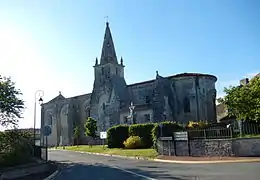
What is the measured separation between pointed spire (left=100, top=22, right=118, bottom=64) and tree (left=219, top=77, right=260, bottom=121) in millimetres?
39684

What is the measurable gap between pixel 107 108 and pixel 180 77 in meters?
14.3

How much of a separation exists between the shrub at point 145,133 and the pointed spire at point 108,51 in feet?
95.1

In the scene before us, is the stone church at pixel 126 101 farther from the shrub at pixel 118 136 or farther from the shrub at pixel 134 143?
the shrub at pixel 134 143

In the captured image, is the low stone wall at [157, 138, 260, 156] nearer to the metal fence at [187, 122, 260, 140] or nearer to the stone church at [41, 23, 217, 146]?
the metal fence at [187, 122, 260, 140]

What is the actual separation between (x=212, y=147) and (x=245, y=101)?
5.25m

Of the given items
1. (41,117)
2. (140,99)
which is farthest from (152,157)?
(41,117)

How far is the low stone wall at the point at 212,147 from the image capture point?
22.2 metres

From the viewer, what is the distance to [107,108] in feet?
201

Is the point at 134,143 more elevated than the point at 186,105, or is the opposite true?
the point at 186,105

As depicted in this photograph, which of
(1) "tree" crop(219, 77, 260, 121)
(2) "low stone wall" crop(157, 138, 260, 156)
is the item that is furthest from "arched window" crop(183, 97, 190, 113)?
(2) "low stone wall" crop(157, 138, 260, 156)

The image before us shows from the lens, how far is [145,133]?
37969 mm

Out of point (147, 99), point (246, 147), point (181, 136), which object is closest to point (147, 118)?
point (147, 99)

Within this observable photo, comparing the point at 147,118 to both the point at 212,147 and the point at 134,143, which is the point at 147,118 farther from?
the point at 212,147

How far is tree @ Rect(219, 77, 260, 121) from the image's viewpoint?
1011 inches
